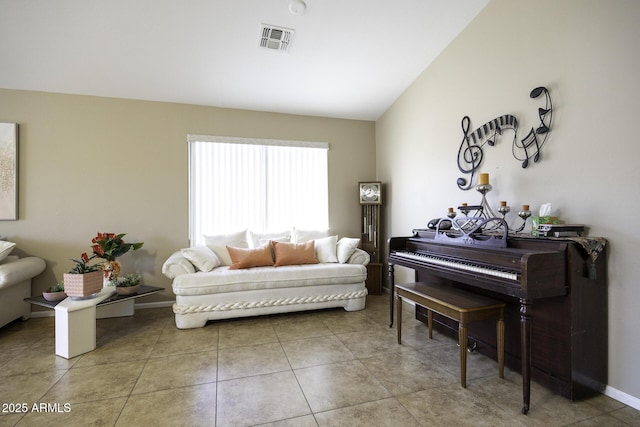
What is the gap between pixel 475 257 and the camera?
213 cm

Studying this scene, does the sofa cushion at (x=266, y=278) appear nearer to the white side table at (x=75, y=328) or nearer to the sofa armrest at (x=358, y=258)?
the sofa armrest at (x=358, y=258)

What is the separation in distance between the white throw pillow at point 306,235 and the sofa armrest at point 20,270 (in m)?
2.80

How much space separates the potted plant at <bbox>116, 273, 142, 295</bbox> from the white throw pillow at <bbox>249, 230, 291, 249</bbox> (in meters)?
1.33

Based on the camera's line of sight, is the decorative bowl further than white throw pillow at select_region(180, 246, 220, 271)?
No

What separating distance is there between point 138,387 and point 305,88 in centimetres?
336

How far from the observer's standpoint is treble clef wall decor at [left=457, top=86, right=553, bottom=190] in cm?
213

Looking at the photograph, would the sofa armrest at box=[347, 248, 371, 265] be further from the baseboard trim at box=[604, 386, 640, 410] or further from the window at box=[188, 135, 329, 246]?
the baseboard trim at box=[604, 386, 640, 410]

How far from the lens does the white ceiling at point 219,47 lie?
254 cm

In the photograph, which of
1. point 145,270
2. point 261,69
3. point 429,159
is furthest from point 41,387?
point 429,159

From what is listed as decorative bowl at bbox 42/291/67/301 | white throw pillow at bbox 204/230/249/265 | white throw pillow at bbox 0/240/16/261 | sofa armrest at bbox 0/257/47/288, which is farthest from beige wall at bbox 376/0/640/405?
white throw pillow at bbox 0/240/16/261

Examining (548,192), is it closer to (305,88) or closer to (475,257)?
(475,257)

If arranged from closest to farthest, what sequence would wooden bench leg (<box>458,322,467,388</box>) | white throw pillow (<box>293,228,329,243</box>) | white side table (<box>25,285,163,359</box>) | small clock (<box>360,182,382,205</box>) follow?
wooden bench leg (<box>458,322,467,388</box>) < white side table (<box>25,285,163,359</box>) < white throw pillow (<box>293,228,329,243</box>) < small clock (<box>360,182,382,205</box>)

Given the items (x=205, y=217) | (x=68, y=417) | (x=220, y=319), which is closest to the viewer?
(x=68, y=417)

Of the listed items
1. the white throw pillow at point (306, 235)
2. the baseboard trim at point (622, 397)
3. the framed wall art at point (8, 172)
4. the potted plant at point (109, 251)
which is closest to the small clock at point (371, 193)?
the white throw pillow at point (306, 235)
